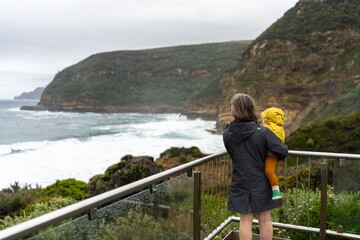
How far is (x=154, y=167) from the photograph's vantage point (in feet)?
37.2

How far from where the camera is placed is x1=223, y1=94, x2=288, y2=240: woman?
8.26 feet

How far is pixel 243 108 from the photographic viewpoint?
2.54 metres

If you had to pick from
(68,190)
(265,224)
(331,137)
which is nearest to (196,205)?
(265,224)

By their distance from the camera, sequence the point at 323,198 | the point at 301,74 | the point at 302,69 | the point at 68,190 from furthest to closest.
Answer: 1. the point at 302,69
2. the point at 301,74
3. the point at 68,190
4. the point at 323,198

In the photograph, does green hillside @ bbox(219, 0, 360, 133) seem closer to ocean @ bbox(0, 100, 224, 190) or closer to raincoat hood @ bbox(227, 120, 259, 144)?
ocean @ bbox(0, 100, 224, 190)

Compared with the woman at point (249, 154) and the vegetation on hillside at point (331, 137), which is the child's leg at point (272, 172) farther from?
the vegetation on hillside at point (331, 137)

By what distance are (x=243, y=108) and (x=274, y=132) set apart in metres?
0.27

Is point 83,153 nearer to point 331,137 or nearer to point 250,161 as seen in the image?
point 331,137

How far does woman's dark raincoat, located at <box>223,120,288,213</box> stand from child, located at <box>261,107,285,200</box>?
0.10ft

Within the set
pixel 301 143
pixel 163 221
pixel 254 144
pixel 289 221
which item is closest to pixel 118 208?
pixel 163 221

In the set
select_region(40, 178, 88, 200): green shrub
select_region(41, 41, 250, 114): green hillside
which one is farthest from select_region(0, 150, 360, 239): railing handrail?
select_region(41, 41, 250, 114): green hillside

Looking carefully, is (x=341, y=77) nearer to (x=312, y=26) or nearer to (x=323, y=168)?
(x=312, y=26)

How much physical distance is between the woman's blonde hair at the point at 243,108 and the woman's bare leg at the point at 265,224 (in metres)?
0.66

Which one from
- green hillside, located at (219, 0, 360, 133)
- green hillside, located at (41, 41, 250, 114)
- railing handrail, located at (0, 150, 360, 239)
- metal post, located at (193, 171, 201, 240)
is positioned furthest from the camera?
green hillside, located at (41, 41, 250, 114)
